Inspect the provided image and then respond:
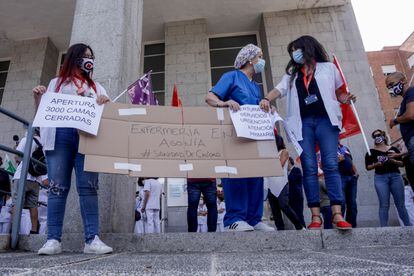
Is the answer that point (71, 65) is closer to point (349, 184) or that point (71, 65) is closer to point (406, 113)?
point (406, 113)

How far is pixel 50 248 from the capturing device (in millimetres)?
2262

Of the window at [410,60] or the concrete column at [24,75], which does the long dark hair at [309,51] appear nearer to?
the concrete column at [24,75]

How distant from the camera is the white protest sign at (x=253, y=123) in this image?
2992mm

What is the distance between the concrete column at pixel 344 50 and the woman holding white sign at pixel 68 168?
588 cm

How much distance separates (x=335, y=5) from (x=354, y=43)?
129 centimetres

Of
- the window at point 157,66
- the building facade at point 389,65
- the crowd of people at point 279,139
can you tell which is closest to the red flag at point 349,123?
the crowd of people at point 279,139

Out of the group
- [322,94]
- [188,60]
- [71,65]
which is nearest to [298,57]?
[322,94]

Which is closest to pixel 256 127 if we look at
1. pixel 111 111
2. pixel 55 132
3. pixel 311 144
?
pixel 311 144

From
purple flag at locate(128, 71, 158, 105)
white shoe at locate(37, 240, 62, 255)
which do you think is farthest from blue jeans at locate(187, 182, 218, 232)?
white shoe at locate(37, 240, 62, 255)

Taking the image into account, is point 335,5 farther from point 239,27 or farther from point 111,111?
point 111,111

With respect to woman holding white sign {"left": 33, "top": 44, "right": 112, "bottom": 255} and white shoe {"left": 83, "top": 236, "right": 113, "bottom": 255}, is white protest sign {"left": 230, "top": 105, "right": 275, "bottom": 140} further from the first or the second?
white shoe {"left": 83, "top": 236, "right": 113, "bottom": 255}

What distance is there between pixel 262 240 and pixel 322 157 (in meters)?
0.93

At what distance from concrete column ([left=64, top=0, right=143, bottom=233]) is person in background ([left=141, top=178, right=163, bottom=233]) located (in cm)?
329

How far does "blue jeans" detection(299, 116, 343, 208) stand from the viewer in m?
2.84
